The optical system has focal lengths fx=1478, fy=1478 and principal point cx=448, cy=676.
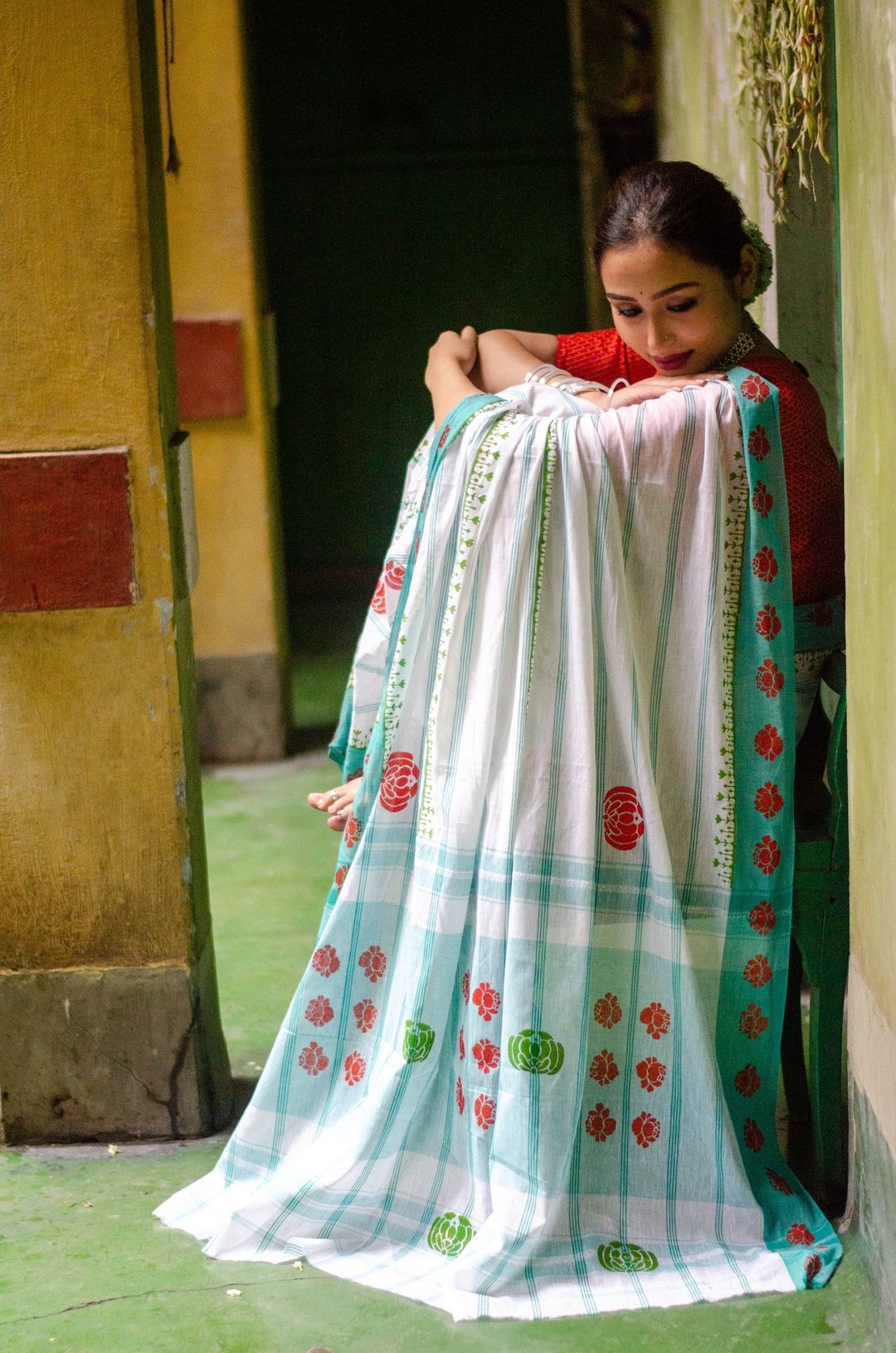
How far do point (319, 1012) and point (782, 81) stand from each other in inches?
73.5

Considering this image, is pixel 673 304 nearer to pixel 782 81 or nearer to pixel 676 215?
pixel 676 215

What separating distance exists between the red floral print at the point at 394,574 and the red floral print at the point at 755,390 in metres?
0.62

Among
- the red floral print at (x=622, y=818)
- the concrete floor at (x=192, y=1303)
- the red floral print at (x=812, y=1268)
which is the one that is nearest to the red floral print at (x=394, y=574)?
the red floral print at (x=622, y=818)

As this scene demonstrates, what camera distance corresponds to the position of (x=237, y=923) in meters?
3.84

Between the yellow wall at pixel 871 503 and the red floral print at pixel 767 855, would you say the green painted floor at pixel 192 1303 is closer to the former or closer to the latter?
the yellow wall at pixel 871 503

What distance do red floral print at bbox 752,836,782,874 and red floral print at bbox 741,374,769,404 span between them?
664 mm

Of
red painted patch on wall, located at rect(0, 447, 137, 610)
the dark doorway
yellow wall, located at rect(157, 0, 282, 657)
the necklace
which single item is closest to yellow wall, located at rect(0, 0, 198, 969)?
red painted patch on wall, located at rect(0, 447, 137, 610)

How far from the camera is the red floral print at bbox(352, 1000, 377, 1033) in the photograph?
2.43 m

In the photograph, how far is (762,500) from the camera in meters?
2.21

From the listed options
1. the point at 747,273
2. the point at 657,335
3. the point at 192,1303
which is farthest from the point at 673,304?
the point at 192,1303

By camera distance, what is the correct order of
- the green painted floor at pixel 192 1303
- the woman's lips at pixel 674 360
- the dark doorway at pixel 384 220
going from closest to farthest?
the green painted floor at pixel 192 1303 < the woman's lips at pixel 674 360 < the dark doorway at pixel 384 220

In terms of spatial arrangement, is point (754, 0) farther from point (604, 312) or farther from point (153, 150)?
point (604, 312)

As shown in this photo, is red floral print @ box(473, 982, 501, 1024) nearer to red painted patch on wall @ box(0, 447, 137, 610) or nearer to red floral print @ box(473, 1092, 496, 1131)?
red floral print @ box(473, 1092, 496, 1131)

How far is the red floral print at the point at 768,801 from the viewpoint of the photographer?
7.42ft
